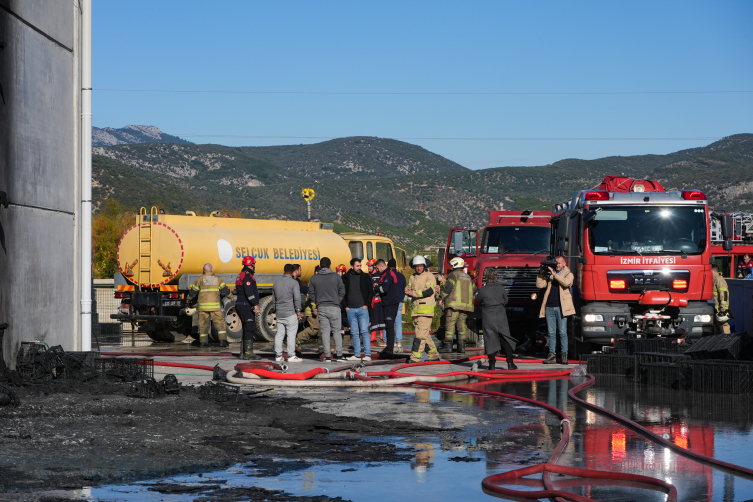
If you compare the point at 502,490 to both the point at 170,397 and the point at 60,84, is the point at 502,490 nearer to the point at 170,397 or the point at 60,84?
the point at 170,397

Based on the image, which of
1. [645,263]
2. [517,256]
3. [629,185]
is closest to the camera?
[645,263]

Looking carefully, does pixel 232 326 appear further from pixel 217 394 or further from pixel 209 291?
pixel 217 394

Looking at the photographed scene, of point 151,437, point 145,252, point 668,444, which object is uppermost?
point 145,252

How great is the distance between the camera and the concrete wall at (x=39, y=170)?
11.2m

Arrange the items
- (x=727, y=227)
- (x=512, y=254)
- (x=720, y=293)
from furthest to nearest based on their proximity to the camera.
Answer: (x=512, y=254) → (x=720, y=293) → (x=727, y=227)

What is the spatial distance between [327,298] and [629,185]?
240 inches

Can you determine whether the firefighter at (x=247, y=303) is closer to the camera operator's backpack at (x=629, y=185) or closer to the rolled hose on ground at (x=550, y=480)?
the camera operator's backpack at (x=629, y=185)

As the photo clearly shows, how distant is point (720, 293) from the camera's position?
58.0 feet

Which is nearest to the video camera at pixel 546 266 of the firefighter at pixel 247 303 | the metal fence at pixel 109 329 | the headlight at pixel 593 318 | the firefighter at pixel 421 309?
the headlight at pixel 593 318

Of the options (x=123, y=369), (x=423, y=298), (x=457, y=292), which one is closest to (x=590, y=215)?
(x=457, y=292)

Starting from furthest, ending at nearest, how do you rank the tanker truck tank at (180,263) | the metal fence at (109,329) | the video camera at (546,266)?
1. the tanker truck tank at (180,263)
2. the metal fence at (109,329)
3. the video camera at (546,266)

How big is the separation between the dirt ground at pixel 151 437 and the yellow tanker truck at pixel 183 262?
32.6ft

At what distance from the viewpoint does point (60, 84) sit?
12.7m

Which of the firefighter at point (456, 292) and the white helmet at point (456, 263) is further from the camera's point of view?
the firefighter at point (456, 292)
